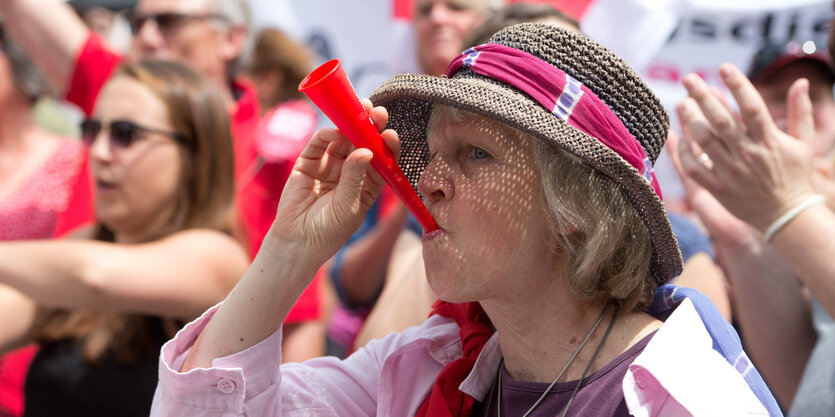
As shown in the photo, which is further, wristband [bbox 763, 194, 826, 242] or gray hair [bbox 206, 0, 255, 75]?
gray hair [bbox 206, 0, 255, 75]

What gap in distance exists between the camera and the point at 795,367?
2.73 metres

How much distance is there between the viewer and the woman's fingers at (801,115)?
2.36 meters

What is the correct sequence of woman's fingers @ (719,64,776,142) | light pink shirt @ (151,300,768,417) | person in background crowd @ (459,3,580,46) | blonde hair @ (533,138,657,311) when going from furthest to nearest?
1. person in background crowd @ (459,3,580,46)
2. woman's fingers @ (719,64,776,142)
3. blonde hair @ (533,138,657,311)
4. light pink shirt @ (151,300,768,417)

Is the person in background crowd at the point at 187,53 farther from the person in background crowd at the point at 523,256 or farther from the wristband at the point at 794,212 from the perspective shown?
the wristband at the point at 794,212

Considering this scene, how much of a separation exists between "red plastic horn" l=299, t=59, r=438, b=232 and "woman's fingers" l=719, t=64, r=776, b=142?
89 centimetres

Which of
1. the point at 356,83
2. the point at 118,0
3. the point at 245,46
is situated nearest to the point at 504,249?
the point at 245,46

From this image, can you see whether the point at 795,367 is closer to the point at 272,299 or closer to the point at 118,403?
the point at 272,299

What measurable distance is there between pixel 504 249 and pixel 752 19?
10.2ft

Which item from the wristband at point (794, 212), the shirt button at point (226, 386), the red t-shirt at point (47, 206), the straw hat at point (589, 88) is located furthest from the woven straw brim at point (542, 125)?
the red t-shirt at point (47, 206)

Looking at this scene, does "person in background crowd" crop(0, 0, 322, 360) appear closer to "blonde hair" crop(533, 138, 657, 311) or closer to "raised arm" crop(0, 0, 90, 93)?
"raised arm" crop(0, 0, 90, 93)

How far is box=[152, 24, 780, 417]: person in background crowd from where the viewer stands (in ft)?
5.64

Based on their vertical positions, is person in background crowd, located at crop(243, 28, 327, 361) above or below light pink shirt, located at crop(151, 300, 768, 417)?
below

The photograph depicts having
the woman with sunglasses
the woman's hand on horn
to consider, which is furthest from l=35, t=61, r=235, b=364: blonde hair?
the woman's hand on horn

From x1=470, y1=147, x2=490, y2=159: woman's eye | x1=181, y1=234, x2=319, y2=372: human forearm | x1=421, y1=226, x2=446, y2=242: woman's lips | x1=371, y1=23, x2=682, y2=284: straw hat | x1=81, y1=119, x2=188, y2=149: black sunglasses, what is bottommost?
x1=81, y1=119, x2=188, y2=149: black sunglasses
